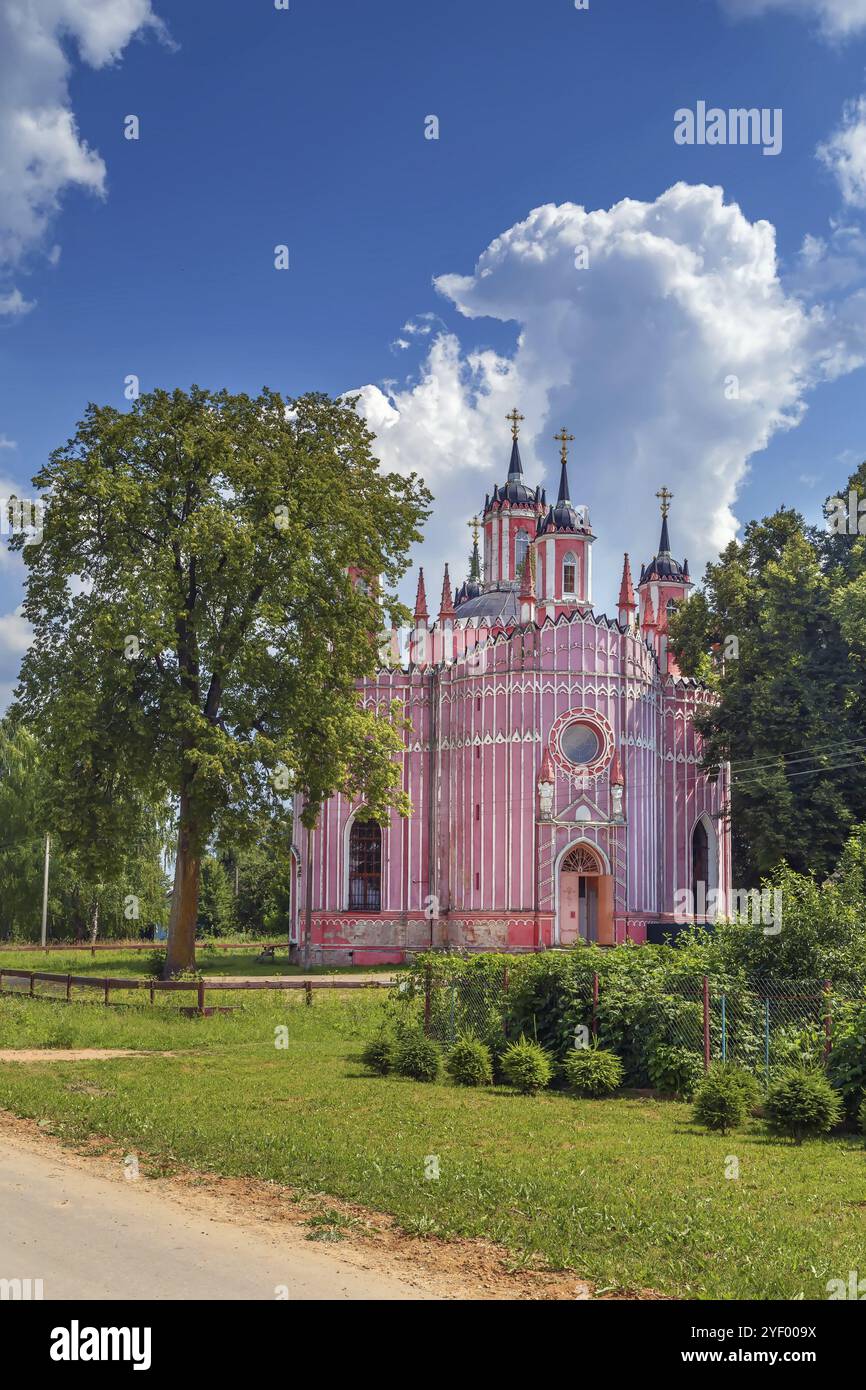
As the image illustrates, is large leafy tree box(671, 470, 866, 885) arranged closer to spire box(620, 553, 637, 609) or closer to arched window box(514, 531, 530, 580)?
spire box(620, 553, 637, 609)

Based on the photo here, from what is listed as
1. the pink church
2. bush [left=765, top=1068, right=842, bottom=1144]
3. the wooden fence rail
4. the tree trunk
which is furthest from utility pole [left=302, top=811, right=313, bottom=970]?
bush [left=765, top=1068, right=842, bottom=1144]

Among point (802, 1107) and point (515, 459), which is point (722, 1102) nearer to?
point (802, 1107)

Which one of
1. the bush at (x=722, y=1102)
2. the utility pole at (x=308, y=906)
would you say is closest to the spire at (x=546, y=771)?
the utility pole at (x=308, y=906)

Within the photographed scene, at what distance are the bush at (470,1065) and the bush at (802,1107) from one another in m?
4.72

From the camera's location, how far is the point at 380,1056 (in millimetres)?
19547

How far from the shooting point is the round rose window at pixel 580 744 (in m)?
44.7

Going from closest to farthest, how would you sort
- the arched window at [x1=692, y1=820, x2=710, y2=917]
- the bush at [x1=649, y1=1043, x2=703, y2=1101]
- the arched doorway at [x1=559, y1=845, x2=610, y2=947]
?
the bush at [x1=649, y1=1043, x2=703, y2=1101] < the arched doorway at [x1=559, y1=845, x2=610, y2=947] < the arched window at [x1=692, y1=820, x2=710, y2=917]

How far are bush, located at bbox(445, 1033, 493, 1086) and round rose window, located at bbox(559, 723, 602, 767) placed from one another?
85.6 feet

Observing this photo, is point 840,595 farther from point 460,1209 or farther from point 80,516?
point 460,1209

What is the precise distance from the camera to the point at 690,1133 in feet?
50.1

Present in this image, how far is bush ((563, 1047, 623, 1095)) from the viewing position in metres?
17.8

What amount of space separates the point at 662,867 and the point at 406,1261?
123 feet

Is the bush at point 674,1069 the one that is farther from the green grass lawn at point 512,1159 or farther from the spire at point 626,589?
the spire at point 626,589
